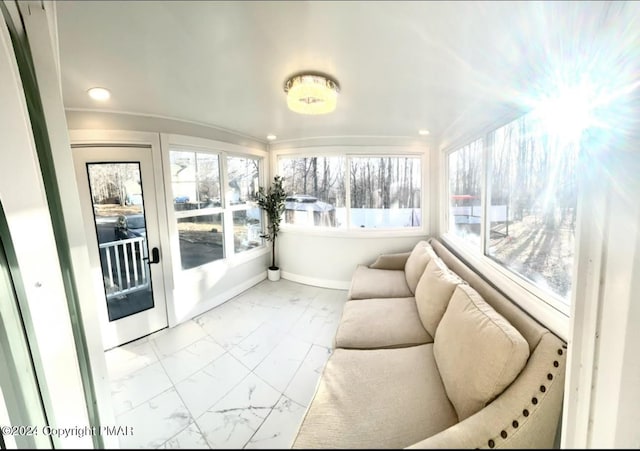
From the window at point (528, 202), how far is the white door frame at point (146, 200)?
95cm

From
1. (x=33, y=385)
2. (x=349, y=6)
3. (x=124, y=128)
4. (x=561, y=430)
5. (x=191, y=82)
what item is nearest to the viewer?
(x=561, y=430)

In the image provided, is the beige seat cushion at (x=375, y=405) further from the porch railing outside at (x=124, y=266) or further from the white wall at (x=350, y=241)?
the white wall at (x=350, y=241)

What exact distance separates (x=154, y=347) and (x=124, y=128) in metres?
0.60

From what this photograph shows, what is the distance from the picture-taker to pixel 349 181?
262cm

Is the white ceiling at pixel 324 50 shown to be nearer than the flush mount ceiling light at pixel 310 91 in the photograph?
Yes

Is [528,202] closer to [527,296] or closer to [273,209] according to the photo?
[527,296]

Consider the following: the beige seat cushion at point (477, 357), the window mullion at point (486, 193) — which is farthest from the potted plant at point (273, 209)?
the window mullion at point (486, 193)

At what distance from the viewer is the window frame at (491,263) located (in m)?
0.80

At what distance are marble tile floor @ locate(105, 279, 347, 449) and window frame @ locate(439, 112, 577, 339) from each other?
0.57m

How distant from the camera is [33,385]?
407mm

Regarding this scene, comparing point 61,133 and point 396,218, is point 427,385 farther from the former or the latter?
point 396,218

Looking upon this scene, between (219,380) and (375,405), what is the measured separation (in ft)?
1.20

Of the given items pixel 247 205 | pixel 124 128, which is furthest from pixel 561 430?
pixel 247 205

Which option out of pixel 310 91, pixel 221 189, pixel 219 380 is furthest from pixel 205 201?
pixel 310 91
